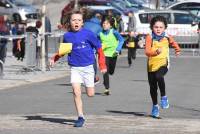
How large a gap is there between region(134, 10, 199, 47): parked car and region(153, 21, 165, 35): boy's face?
22.9 meters

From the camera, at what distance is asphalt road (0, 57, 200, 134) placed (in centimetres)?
1124

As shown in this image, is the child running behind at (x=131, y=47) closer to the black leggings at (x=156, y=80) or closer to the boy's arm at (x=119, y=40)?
the boy's arm at (x=119, y=40)

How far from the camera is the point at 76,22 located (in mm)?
11391

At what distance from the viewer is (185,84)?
1953 centimetres

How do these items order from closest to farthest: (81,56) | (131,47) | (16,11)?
(81,56) < (131,47) < (16,11)

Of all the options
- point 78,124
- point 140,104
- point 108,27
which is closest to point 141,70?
point 108,27

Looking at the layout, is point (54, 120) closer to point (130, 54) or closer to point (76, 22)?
Result: point (76, 22)

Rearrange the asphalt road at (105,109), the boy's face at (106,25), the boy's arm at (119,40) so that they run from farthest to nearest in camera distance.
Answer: the boy's face at (106,25) < the boy's arm at (119,40) < the asphalt road at (105,109)

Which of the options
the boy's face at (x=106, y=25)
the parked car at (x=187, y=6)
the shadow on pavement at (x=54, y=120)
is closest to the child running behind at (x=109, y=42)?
the boy's face at (x=106, y=25)

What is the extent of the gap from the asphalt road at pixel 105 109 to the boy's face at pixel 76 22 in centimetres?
140

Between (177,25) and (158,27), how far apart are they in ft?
81.2

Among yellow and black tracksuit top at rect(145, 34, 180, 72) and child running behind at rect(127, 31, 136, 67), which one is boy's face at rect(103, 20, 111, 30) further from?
child running behind at rect(127, 31, 136, 67)

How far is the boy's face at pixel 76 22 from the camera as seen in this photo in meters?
11.4

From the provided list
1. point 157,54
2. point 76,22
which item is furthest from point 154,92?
point 76,22
